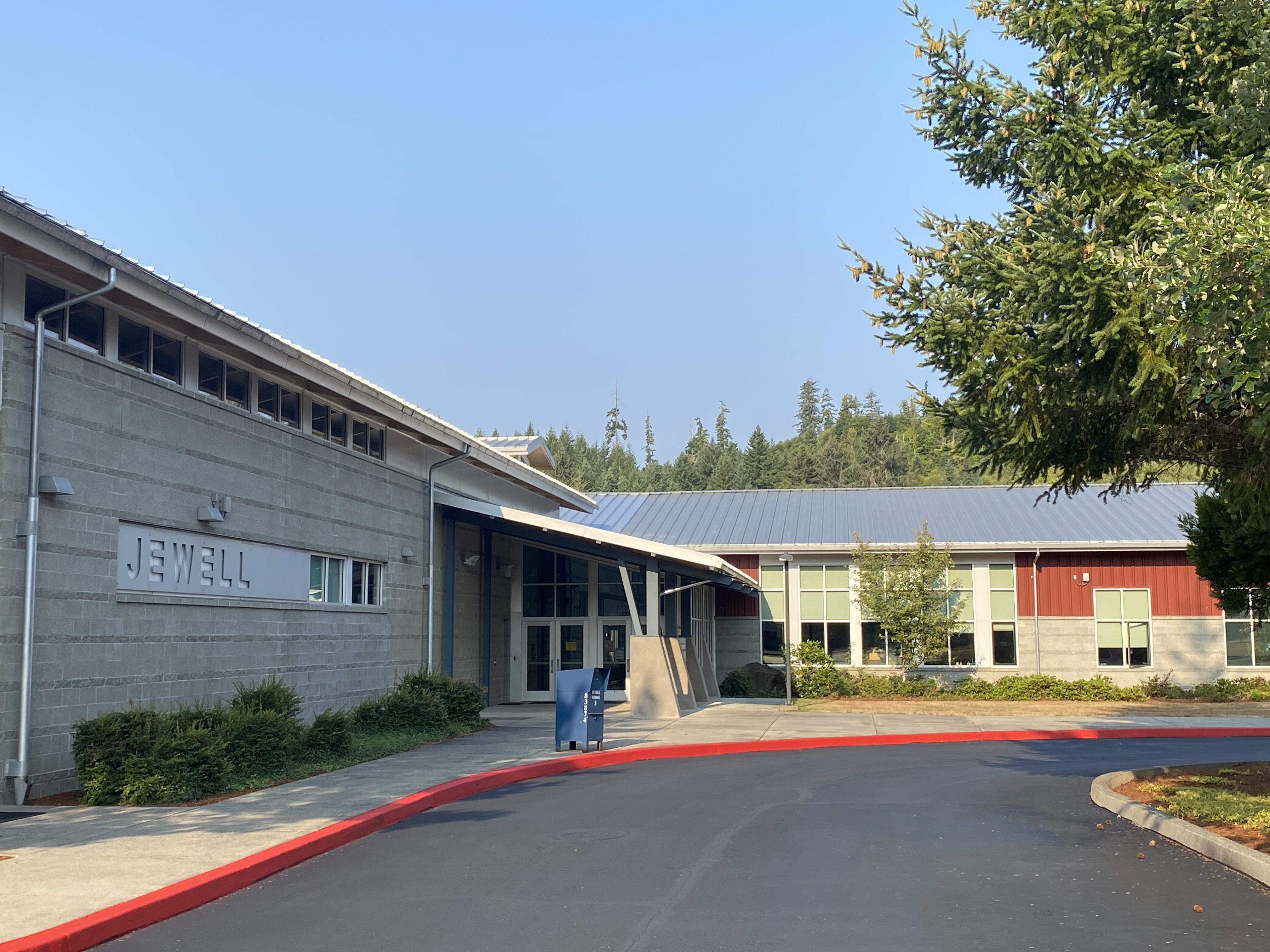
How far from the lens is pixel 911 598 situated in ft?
104

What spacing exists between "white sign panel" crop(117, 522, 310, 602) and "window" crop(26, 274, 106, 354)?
6.96 feet

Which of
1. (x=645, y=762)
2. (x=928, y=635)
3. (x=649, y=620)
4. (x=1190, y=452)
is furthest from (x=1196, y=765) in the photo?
(x=928, y=635)

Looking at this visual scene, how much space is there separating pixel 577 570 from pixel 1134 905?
22.7 metres

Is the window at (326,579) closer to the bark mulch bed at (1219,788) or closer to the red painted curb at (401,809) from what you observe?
the red painted curb at (401,809)

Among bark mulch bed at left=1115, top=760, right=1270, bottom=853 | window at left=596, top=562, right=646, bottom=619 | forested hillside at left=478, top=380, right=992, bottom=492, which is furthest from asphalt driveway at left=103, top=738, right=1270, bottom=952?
forested hillside at left=478, top=380, right=992, bottom=492

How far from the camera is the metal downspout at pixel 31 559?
1127 cm

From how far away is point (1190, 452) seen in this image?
40.9ft

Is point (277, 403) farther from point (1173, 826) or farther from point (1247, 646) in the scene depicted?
point (1247, 646)

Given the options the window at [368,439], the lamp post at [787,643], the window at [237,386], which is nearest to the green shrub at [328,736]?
the window at [237,386]

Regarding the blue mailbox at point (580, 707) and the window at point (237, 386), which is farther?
the blue mailbox at point (580, 707)

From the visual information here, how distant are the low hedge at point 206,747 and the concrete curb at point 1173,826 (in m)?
9.23

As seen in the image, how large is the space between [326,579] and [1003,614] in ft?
72.5

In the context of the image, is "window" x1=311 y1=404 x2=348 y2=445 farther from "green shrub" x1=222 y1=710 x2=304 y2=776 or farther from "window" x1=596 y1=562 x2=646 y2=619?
"window" x1=596 y1=562 x2=646 y2=619

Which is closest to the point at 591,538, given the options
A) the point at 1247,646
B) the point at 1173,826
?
the point at 1173,826
